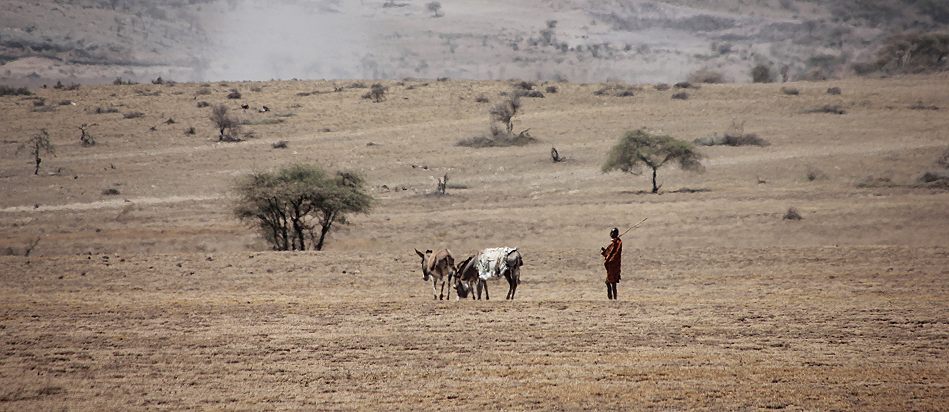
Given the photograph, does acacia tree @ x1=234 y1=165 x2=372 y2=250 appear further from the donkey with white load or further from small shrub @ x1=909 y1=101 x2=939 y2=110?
small shrub @ x1=909 y1=101 x2=939 y2=110

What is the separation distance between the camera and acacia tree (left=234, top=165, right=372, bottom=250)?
30562 millimetres

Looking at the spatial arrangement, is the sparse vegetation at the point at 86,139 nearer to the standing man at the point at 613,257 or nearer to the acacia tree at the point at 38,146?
the acacia tree at the point at 38,146

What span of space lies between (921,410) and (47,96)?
68.7 metres

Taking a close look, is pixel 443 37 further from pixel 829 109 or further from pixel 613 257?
pixel 613 257

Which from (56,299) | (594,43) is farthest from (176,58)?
(56,299)

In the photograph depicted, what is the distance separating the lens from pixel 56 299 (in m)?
20.8

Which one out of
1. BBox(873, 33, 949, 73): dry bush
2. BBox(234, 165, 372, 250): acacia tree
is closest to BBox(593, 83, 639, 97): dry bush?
BBox(873, 33, 949, 73): dry bush

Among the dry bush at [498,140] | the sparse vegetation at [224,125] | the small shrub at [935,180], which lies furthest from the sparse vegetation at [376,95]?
the small shrub at [935,180]

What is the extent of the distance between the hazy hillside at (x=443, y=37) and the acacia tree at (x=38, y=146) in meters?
52.0

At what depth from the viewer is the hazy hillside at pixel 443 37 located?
121250 millimetres

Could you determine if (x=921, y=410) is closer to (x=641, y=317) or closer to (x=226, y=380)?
(x=641, y=317)

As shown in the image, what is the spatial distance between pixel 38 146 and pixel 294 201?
26.6 m

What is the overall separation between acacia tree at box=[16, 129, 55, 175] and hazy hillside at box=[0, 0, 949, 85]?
5200cm

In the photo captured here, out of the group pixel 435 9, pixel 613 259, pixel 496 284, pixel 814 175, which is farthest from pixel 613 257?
pixel 435 9
